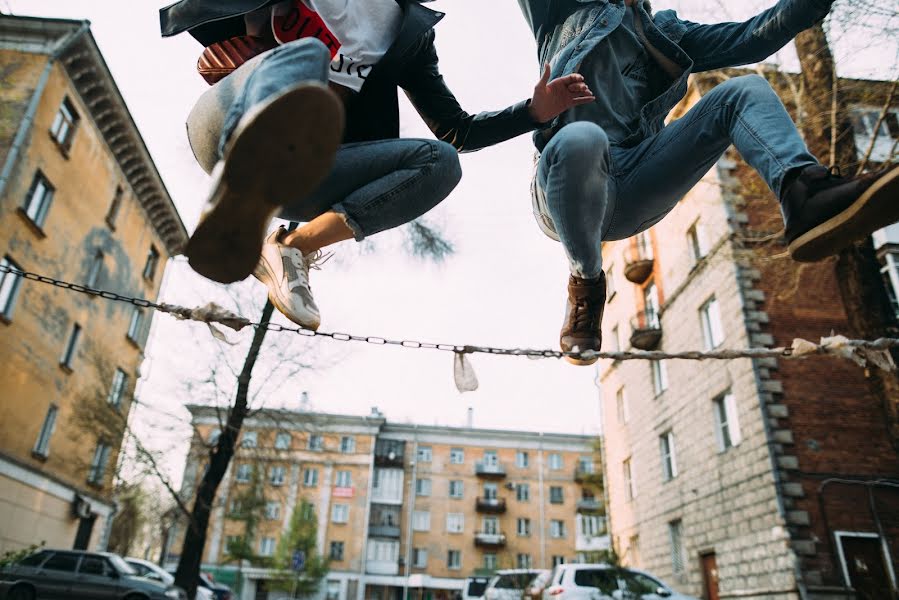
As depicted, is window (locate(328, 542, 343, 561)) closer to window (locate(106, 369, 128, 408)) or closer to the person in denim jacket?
window (locate(106, 369, 128, 408))

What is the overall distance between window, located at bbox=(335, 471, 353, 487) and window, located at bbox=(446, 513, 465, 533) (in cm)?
811

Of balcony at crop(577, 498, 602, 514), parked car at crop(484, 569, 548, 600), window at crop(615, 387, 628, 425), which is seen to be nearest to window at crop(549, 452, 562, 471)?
balcony at crop(577, 498, 602, 514)

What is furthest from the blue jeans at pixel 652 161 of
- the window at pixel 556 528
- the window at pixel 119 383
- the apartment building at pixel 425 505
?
the window at pixel 556 528

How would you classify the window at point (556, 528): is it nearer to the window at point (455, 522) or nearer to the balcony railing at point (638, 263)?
the window at point (455, 522)

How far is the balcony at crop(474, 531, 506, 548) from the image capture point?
165 ft

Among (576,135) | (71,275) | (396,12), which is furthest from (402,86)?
(71,275)

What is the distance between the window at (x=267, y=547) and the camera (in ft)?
159

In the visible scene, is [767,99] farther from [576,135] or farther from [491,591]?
[491,591]

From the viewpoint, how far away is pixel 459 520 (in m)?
51.5

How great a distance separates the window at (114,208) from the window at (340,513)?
1273 inches

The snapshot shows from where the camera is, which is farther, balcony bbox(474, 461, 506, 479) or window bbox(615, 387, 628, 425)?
balcony bbox(474, 461, 506, 479)

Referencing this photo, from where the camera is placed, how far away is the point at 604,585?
12.6m

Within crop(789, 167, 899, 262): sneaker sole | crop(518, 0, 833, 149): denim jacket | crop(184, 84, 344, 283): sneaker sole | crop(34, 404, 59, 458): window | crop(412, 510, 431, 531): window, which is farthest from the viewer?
crop(412, 510, 431, 531): window

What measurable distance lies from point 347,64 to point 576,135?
1.01m
